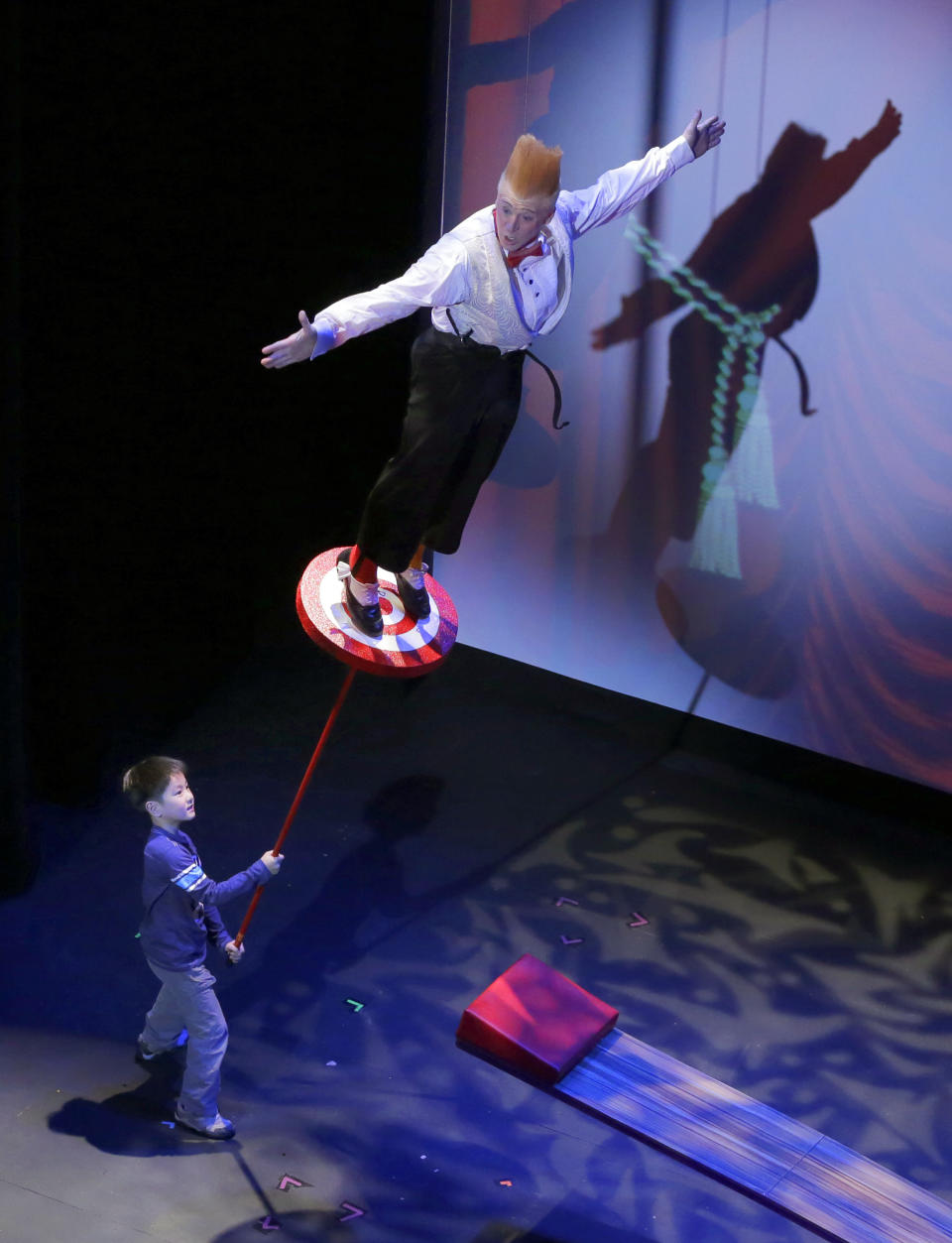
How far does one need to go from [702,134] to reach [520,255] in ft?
2.52

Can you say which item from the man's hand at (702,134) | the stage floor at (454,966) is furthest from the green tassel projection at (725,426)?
the man's hand at (702,134)

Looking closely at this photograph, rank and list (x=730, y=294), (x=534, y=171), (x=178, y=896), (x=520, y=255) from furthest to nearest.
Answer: (x=730, y=294) < (x=178, y=896) < (x=520, y=255) < (x=534, y=171)

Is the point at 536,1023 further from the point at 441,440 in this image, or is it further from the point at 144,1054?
the point at 441,440

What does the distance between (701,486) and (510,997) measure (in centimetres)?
282

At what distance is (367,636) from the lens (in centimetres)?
447

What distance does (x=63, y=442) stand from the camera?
5469 mm

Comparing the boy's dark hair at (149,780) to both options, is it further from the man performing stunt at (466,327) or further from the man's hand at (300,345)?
the man's hand at (300,345)

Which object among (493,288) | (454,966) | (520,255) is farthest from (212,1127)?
(520,255)

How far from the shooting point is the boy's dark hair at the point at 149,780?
4.15m

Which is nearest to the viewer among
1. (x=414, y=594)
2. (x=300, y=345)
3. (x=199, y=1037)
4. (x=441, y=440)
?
(x=300, y=345)

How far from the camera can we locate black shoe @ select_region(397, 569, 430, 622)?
462cm

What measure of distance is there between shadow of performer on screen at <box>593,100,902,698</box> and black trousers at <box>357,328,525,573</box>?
80.2 inches

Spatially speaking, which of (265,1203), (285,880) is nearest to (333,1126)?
(265,1203)

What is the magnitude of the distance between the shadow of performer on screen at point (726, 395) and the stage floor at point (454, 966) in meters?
0.55
